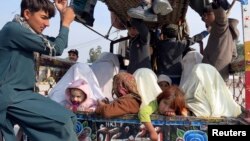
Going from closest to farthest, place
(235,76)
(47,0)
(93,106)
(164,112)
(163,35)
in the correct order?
(47,0), (164,112), (93,106), (235,76), (163,35)

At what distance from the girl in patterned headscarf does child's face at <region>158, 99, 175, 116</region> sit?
17 cm

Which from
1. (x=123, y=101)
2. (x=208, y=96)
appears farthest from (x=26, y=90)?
(x=208, y=96)

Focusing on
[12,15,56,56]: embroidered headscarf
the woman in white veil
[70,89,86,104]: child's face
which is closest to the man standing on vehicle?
[12,15,56,56]: embroidered headscarf

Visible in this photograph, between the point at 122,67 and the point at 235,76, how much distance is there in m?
1.17

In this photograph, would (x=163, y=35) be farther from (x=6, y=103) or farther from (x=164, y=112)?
(x=6, y=103)

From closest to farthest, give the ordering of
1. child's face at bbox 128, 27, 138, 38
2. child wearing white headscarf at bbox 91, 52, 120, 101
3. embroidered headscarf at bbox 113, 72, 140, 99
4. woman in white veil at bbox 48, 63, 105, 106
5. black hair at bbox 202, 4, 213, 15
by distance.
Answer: embroidered headscarf at bbox 113, 72, 140, 99, woman in white veil at bbox 48, 63, 105, 106, black hair at bbox 202, 4, 213, 15, child wearing white headscarf at bbox 91, 52, 120, 101, child's face at bbox 128, 27, 138, 38

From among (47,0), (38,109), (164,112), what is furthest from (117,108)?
(47,0)

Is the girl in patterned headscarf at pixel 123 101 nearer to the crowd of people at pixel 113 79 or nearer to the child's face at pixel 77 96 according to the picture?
the crowd of people at pixel 113 79

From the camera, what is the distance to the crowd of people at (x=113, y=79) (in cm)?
248

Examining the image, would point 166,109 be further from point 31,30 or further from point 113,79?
point 31,30

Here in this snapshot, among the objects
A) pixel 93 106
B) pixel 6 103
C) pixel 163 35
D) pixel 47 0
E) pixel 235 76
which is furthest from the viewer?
pixel 163 35

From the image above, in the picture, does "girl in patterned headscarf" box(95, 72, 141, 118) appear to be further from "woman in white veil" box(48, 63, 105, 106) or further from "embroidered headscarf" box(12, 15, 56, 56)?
"embroidered headscarf" box(12, 15, 56, 56)

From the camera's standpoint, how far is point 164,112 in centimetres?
299

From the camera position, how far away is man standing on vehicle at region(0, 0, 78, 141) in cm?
245
